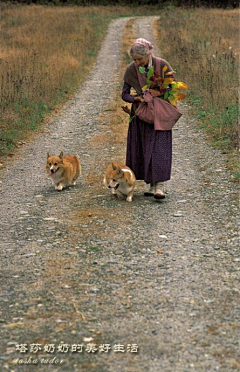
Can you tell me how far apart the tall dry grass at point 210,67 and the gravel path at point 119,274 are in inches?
82.0

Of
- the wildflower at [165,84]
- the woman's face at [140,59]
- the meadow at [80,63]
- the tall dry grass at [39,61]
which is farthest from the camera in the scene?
the tall dry grass at [39,61]

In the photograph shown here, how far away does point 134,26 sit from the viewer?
3366 cm

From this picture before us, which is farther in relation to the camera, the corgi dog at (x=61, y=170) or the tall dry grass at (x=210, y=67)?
the tall dry grass at (x=210, y=67)

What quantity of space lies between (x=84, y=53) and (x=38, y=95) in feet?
28.1

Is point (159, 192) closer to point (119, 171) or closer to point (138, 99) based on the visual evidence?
point (119, 171)

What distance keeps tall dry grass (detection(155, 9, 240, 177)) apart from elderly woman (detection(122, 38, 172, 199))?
6.23 feet

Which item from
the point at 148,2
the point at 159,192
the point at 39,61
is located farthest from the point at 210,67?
the point at 148,2

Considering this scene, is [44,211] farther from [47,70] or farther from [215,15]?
[215,15]

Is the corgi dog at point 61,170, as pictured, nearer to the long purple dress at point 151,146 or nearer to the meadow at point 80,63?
the long purple dress at point 151,146

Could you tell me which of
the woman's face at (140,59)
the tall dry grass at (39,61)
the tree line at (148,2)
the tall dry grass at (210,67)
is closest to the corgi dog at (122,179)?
the woman's face at (140,59)

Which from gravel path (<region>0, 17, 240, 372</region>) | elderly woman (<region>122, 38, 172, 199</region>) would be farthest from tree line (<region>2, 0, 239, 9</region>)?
elderly woman (<region>122, 38, 172, 199</region>)

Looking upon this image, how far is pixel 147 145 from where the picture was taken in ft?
27.9

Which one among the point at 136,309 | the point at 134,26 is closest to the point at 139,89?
the point at 136,309

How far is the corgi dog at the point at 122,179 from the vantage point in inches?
331
